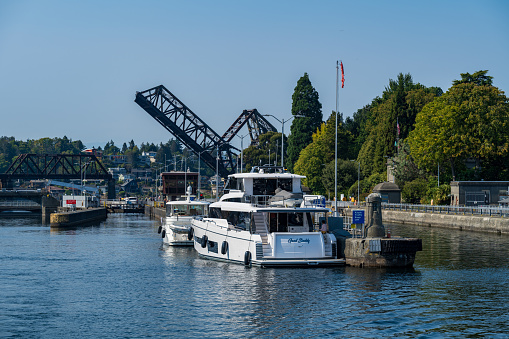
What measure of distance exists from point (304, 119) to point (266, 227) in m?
89.4

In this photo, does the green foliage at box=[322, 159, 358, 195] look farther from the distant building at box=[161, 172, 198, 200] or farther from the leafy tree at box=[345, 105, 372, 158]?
the distant building at box=[161, 172, 198, 200]

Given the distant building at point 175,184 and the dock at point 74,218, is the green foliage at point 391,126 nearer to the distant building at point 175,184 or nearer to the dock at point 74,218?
the distant building at point 175,184

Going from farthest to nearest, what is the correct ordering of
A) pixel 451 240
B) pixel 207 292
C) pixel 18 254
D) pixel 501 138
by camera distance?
pixel 501 138 → pixel 451 240 → pixel 18 254 → pixel 207 292

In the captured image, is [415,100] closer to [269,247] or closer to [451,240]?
[451,240]

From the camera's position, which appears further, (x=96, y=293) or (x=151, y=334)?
(x=96, y=293)

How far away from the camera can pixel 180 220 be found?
47.5 meters

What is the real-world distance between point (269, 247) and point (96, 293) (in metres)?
8.20

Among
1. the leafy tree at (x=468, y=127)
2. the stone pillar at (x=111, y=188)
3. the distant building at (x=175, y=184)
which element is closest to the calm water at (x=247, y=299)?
the leafy tree at (x=468, y=127)

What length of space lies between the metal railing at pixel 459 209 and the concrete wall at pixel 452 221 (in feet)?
3.68

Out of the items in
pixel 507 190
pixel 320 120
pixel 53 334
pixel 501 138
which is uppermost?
pixel 320 120

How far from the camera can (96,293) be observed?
26938mm

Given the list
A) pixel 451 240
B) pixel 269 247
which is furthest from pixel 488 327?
pixel 451 240

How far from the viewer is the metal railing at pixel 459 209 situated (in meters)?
56.3

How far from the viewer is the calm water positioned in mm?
20781
